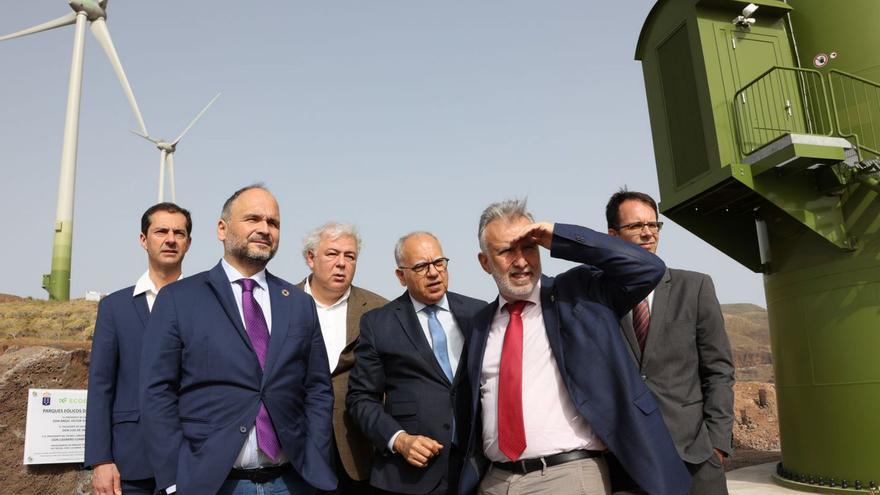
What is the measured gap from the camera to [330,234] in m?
4.90

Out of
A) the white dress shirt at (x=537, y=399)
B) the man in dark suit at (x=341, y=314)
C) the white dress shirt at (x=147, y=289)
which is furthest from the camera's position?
the man in dark suit at (x=341, y=314)

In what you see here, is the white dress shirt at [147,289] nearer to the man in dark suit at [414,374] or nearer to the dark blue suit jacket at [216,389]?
the dark blue suit jacket at [216,389]

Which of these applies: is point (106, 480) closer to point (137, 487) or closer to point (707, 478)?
point (137, 487)

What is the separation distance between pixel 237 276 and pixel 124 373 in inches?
40.9

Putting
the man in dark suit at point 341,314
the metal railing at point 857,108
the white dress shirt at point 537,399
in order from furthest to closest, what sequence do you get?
1. the metal railing at point 857,108
2. the man in dark suit at point 341,314
3. the white dress shirt at point 537,399

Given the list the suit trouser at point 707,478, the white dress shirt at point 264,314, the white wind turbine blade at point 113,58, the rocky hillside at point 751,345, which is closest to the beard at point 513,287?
the white dress shirt at point 264,314

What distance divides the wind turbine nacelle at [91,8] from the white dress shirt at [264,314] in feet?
81.0

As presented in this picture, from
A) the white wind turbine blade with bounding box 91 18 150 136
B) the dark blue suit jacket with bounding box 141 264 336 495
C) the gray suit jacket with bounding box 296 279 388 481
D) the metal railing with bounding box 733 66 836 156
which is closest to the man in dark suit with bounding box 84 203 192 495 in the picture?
the dark blue suit jacket with bounding box 141 264 336 495

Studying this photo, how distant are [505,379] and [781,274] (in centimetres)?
717

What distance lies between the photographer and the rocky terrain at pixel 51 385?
5332 millimetres

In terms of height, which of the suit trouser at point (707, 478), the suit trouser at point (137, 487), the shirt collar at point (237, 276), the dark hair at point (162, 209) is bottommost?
the suit trouser at point (707, 478)

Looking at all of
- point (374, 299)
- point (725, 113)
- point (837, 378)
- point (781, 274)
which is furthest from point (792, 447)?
point (374, 299)

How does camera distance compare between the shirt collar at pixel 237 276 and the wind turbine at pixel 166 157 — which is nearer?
the shirt collar at pixel 237 276

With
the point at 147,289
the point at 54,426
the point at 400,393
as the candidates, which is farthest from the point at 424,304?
the point at 54,426
